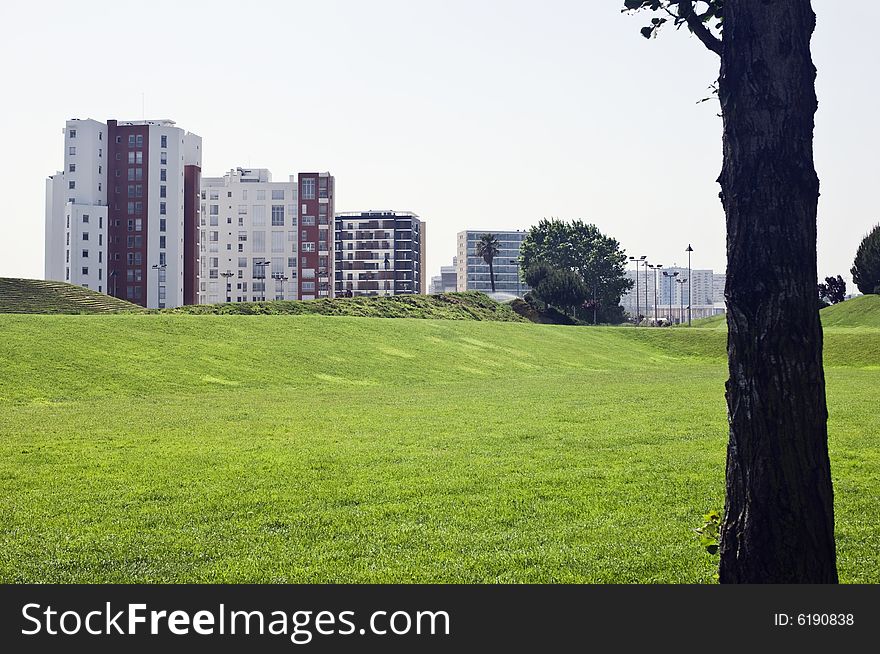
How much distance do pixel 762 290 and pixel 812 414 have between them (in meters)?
0.73

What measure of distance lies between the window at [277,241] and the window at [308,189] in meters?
7.70

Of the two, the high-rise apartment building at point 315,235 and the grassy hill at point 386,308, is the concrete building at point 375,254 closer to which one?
the high-rise apartment building at point 315,235

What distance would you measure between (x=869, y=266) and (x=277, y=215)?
92833 mm

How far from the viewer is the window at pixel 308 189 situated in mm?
143875

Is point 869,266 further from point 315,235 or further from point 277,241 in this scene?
point 277,241

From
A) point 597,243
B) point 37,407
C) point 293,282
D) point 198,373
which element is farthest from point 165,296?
point 37,407

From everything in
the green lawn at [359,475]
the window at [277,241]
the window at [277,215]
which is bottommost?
the green lawn at [359,475]

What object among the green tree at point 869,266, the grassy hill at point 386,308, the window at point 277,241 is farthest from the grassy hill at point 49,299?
the window at point 277,241

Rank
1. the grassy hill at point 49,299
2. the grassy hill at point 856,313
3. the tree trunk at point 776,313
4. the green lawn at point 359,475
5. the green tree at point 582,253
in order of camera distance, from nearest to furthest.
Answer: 1. the tree trunk at point 776,313
2. the green lawn at point 359,475
3. the grassy hill at point 49,299
4. the grassy hill at point 856,313
5. the green tree at point 582,253

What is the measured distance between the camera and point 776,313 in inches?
193

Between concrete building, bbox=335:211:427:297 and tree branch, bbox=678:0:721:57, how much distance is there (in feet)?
586

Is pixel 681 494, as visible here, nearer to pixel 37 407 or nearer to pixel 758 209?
pixel 758 209

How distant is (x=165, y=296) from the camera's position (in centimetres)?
11762

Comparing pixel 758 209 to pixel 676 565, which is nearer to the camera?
pixel 758 209
